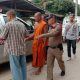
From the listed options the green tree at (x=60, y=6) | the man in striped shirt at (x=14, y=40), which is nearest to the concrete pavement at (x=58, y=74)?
the man in striped shirt at (x=14, y=40)

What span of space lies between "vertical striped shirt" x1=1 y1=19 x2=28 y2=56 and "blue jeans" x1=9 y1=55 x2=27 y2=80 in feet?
0.51

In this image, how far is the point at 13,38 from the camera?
20.8 ft

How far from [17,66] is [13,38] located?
0.67m

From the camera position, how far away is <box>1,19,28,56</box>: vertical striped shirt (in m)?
6.33

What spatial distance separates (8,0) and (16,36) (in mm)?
8185

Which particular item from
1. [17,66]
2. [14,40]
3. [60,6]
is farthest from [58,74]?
[60,6]

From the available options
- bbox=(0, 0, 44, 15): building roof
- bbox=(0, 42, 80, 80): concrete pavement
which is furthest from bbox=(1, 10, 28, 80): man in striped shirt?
bbox=(0, 0, 44, 15): building roof

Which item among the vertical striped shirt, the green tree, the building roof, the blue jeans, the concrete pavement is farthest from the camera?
the green tree

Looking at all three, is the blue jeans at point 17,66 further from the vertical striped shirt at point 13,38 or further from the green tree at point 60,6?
the green tree at point 60,6

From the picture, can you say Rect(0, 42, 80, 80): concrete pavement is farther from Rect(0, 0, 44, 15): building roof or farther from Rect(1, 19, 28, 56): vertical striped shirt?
Rect(0, 0, 44, 15): building roof

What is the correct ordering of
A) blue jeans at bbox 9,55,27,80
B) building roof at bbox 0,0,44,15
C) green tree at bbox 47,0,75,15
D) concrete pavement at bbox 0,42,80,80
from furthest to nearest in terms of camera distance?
green tree at bbox 47,0,75,15, building roof at bbox 0,0,44,15, concrete pavement at bbox 0,42,80,80, blue jeans at bbox 9,55,27,80

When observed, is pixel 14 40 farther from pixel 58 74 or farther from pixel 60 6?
pixel 60 6

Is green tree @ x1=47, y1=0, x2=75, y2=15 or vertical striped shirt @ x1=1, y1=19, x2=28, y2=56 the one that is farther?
green tree @ x1=47, y1=0, x2=75, y2=15

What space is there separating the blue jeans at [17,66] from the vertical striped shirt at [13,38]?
0.15 meters
